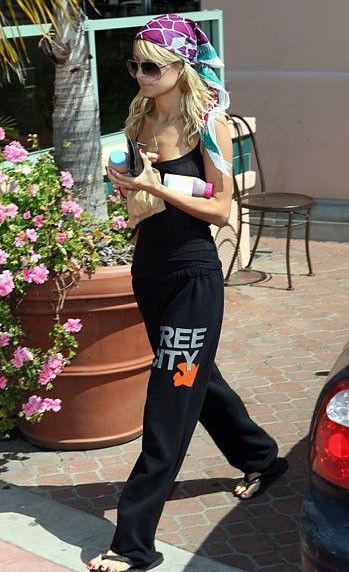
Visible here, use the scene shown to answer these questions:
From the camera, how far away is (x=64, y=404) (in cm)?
480

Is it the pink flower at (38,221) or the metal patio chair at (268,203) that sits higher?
the pink flower at (38,221)

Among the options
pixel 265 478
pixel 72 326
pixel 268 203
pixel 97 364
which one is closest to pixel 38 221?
pixel 72 326

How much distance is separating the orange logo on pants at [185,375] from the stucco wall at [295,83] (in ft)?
17.0

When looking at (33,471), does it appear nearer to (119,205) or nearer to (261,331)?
(119,205)

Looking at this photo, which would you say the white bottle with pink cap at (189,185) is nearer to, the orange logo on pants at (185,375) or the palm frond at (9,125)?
the orange logo on pants at (185,375)

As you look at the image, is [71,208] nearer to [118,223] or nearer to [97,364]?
[118,223]

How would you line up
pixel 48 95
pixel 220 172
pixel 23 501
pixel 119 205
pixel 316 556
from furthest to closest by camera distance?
pixel 48 95 < pixel 119 205 < pixel 23 501 < pixel 220 172 < pixel 316 556

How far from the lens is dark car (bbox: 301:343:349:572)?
2865 millimetres

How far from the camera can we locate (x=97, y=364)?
186 inches

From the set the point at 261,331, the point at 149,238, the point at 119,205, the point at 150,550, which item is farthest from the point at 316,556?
the point at 261,331

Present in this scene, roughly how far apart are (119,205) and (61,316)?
827mm

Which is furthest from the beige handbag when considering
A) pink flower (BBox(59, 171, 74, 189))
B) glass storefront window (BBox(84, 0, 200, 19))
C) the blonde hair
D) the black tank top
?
glass storefront window (BBox(84, 0, 200, 19))

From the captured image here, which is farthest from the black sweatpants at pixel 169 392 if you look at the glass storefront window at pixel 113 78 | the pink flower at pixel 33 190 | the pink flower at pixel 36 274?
the glass storefront window at pixel 113 78

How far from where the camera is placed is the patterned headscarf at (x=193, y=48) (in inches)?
147
